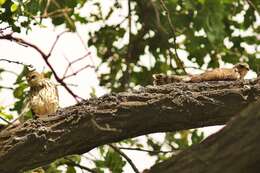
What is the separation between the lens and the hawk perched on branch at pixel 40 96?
5.01 m

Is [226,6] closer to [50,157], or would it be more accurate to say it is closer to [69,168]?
[69,168]

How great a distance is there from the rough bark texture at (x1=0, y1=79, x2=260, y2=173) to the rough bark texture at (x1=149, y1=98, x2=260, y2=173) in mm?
1219

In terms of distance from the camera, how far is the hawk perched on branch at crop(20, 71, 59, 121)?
5008 millimetres

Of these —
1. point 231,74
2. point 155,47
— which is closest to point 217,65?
point 155,47

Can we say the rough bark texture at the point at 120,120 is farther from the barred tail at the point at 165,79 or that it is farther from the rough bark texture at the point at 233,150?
the rough bark texture at the point at 233,150

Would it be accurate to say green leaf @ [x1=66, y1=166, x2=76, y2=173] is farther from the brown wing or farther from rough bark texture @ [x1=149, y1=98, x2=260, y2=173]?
rough bark texture @ [x1=149, y1=98, x2=260, y2=173]

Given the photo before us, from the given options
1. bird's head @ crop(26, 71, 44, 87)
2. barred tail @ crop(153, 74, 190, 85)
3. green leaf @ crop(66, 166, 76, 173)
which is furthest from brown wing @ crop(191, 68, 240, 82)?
green leaf @ crop(66, 166, 76, 173)

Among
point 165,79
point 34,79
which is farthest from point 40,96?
point 165,79

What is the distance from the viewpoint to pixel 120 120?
3.79 meters

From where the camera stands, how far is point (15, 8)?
184 inches

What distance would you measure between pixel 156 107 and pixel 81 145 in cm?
46

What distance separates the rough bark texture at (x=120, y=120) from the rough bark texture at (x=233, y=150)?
1.22m

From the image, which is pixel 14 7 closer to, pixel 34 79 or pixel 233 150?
pixel 34 79

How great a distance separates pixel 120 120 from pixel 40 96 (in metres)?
1.57
